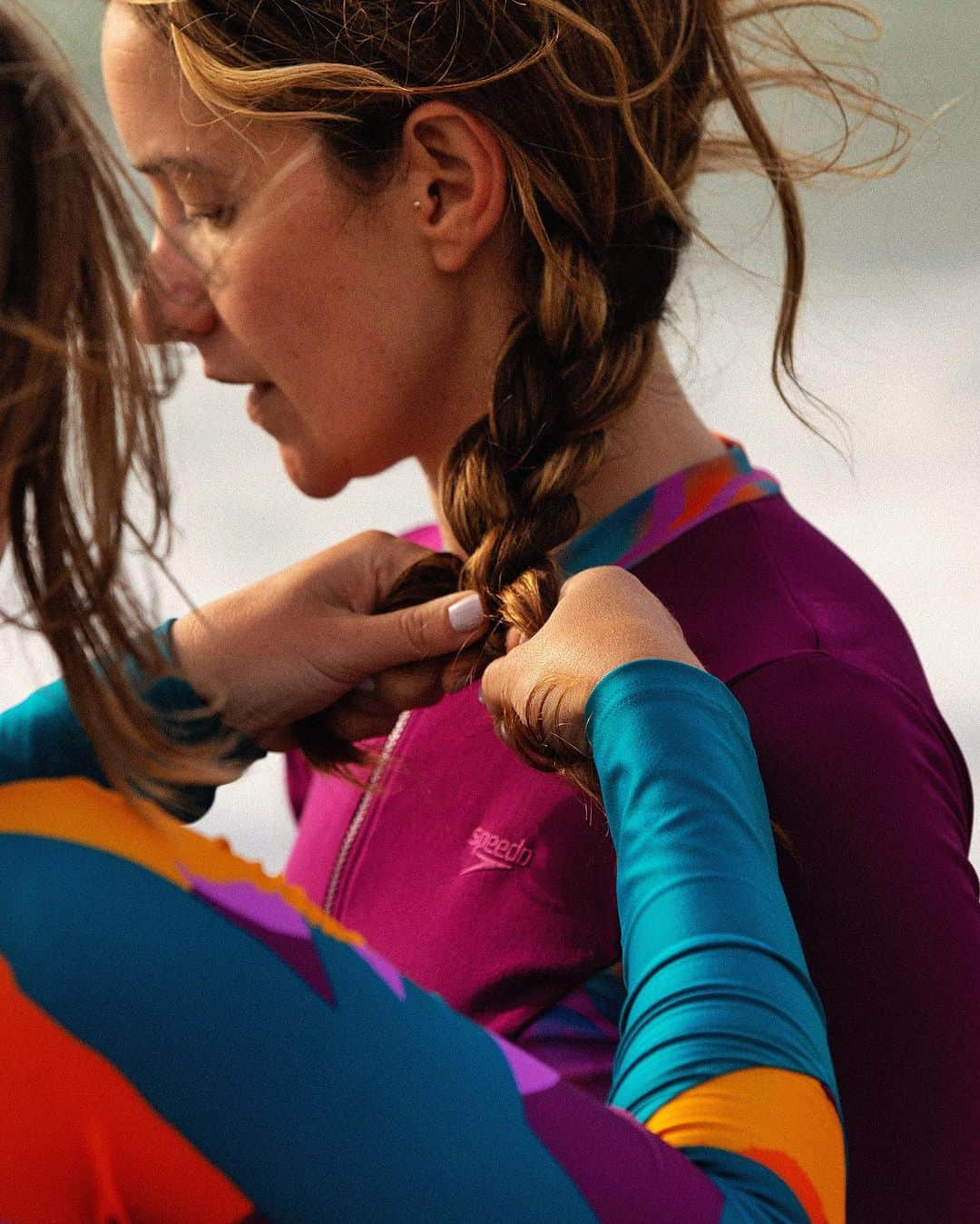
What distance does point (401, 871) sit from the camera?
113 cm

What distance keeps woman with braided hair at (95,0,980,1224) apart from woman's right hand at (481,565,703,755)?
0.16ft

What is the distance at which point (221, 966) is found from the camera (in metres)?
0.58

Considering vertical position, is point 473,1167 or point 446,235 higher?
point 446,235

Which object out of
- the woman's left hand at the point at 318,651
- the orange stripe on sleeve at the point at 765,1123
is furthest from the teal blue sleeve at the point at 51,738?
the orange stripe on sleeve at the point at 765,1123

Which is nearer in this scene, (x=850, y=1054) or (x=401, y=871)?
(x=850, y=1054)

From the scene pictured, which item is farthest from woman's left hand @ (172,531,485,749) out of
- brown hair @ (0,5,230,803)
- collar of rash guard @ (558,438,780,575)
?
brown hair @ (0,5,230,803)

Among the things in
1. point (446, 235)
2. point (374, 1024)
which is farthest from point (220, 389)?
point (374, 1024)

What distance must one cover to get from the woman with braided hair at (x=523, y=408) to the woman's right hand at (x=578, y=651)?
1.9 inches

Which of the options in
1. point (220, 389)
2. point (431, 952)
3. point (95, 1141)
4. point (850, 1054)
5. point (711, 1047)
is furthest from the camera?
point (220, 389)

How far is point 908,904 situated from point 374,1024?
1.30 feet

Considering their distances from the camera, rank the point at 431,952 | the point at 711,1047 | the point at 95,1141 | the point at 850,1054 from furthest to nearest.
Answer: the point at 431,952, the point at 850,1054, the point at 711,1047, the point at 95,1141

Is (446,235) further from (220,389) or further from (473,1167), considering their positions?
(220,389)

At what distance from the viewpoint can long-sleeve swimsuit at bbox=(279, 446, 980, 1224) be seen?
883 mm

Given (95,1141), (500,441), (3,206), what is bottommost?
(95,1141)
